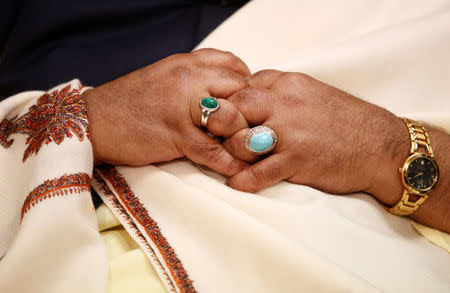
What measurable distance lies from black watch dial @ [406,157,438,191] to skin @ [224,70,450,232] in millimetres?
30

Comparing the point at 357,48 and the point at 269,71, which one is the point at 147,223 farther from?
the point at 357,48

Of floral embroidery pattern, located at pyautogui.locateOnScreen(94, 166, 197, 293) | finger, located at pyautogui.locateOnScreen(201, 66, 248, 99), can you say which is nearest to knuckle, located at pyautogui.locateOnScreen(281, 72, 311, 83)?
finger, located at pyautogui.locateOnScreen(201, 66, 248, 99)

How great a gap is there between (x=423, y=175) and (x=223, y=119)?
1.66ft

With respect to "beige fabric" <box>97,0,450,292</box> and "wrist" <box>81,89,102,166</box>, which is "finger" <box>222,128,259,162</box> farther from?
"wrist" <box>81,89,102,166</box>

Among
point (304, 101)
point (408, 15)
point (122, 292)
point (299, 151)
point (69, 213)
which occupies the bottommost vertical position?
point (122, 292)

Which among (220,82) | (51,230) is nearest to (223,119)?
(220,82)

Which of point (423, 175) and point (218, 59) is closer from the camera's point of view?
point (423, 175)

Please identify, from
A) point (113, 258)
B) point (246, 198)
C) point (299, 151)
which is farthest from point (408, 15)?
point (113, 258)

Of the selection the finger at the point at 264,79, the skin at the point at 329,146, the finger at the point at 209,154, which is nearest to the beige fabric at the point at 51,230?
the finger at the point at 209,154

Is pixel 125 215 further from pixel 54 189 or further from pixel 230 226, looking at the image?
pixel 230 226

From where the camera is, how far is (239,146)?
0.72 m

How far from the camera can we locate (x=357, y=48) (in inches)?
35.8

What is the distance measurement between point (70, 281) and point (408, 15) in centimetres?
129

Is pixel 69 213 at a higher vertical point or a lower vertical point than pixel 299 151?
lower
